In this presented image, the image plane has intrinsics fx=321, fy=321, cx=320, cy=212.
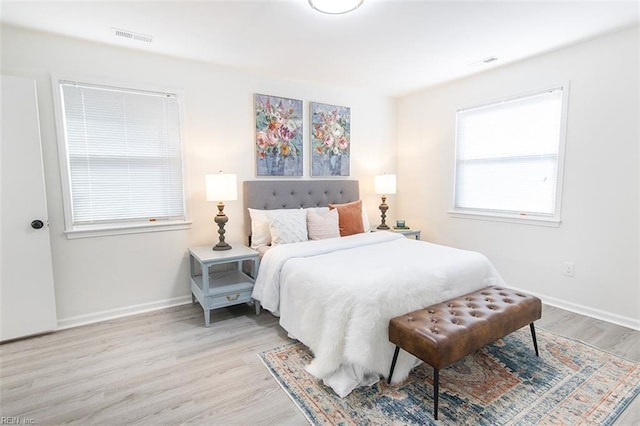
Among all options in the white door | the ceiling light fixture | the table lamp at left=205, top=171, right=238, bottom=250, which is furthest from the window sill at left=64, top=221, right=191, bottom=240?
the ceiling light fixture

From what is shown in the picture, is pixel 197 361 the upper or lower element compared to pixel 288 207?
lower

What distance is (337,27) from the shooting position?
2.49 m

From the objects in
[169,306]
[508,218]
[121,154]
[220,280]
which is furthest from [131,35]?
[508,218]

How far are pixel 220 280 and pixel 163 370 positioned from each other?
1.01 m

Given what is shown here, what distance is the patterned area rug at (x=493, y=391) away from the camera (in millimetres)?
1717

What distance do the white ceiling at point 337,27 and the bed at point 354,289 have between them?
1.59 m

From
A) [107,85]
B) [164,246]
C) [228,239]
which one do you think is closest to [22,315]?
[164,246]

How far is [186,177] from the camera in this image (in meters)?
3.23

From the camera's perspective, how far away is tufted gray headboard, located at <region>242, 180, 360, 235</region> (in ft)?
11.5

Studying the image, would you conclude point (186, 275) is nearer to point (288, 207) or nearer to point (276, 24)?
point (288, 207)

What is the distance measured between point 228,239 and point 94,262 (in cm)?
120

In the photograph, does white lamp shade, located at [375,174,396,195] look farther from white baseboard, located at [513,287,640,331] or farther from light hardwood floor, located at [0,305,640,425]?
light hardwood floor, located at [0,305,640,425]
